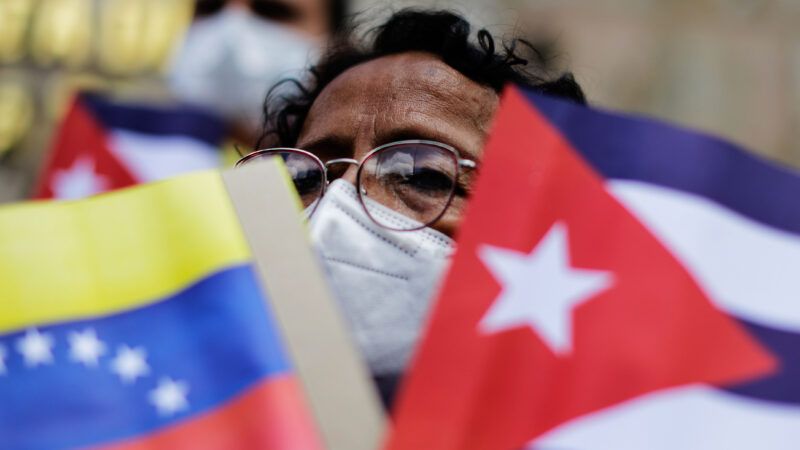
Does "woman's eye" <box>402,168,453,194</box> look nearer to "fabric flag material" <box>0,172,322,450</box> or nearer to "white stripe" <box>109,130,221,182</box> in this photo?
"fabric flag material" <box>0,172,322,450</box>

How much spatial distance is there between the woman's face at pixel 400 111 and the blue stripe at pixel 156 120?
76.2 inches

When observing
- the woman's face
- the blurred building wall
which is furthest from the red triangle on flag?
the blurred building wall

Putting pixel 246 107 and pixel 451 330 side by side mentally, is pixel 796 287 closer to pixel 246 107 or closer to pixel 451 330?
pixel 451 330

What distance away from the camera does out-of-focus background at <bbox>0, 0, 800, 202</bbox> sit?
4.88 meters

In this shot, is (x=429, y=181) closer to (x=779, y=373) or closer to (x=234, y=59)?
(x=779, y=373)

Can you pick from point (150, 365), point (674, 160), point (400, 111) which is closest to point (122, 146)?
point (400, 111)

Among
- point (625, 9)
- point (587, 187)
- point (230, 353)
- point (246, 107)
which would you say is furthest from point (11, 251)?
point (625, 9)

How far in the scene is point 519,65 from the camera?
10.0ft

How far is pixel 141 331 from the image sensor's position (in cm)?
175

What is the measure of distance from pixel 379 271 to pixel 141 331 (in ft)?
1.74

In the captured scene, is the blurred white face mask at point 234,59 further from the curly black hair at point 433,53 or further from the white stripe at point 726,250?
the white stripe at point 726,250

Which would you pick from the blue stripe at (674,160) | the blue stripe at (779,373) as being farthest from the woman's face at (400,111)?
the blue stripe at (779,373)

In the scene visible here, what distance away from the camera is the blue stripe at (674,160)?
180 cm

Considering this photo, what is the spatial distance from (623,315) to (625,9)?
6761mm
